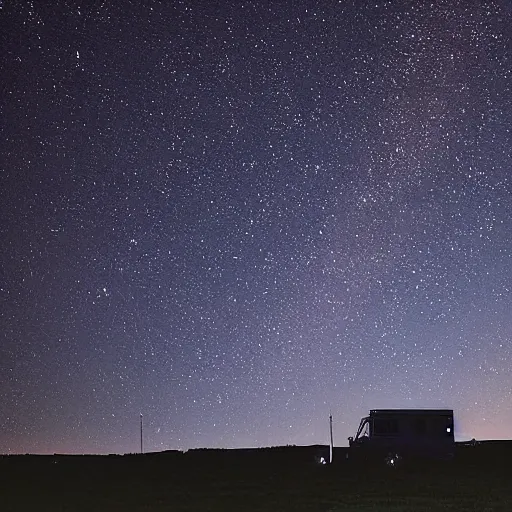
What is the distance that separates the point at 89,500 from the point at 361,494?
6189mm

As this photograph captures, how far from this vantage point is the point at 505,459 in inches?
1316

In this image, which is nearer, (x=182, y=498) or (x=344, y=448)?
(x=182, y=498)

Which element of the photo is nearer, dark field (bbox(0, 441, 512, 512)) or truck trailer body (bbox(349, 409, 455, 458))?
dark field (bbox(0, 441, 512, 512))

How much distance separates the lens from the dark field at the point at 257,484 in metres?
18.1

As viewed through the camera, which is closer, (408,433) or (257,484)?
(257,484)

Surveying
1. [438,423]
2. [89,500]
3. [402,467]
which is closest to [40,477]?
[89,500]

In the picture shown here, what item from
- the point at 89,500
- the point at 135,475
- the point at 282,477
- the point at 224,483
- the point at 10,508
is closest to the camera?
the point at 10,508

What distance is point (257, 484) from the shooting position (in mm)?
23469

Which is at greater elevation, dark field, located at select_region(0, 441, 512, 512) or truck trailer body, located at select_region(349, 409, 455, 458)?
truck trailer body, located at select_region(349, 409, 455, 458)

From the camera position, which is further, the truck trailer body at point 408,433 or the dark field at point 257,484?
the truck trailer body at point 408,433

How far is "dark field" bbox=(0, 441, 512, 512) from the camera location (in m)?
18.1

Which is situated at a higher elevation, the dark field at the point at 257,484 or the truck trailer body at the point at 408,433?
the truck trailer body at the point at 408,433

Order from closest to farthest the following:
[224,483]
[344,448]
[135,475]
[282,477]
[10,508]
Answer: [10,508], [224,483], [282,477], [135,475], [344,448]

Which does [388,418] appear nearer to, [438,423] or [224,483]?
[438,423]
